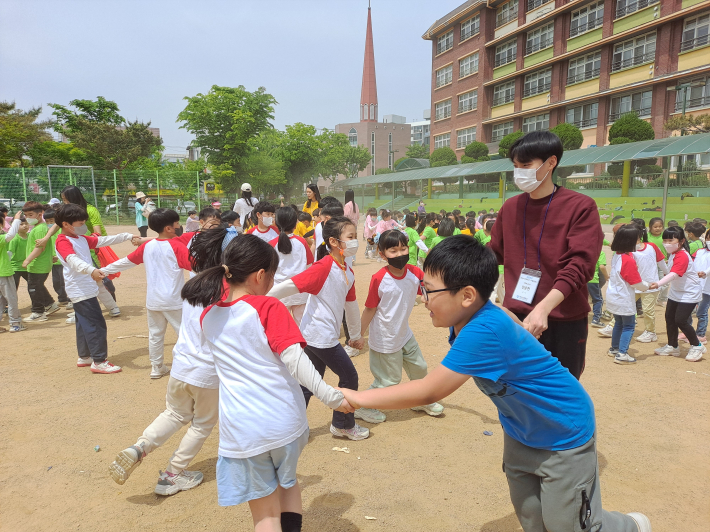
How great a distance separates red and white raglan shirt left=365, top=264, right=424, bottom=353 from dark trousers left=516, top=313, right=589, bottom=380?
4.75 ft

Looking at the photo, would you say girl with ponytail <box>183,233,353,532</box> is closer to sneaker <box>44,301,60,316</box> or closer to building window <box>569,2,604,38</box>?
sneaker <box>44,301,60,316</box>

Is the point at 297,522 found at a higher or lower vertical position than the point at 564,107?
lower

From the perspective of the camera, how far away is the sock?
2.16 meters

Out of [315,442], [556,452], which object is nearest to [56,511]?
[315,442]

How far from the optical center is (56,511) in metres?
2.92

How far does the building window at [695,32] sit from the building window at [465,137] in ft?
54.8

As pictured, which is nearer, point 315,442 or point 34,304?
point 315,442

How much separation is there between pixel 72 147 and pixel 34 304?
32248mm

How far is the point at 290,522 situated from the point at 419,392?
98 cm

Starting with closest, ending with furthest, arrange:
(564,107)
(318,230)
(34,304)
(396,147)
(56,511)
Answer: (56,511) < (318,230) < (34,304) < (564,107) < (396,147)

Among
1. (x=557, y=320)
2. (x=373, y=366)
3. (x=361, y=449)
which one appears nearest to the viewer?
(x=557, y=320)

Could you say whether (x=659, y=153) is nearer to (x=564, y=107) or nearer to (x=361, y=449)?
(x=564, y=107)

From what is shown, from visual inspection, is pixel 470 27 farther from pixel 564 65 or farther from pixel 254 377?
pixel 254 377

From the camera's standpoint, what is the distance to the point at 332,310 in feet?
11.7
